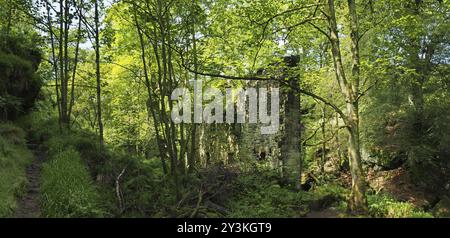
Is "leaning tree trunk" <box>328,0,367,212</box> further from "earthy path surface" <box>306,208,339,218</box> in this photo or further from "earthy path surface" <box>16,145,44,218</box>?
"earthy path surface" <box>16,145,44,218</box>

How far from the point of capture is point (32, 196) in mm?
7348

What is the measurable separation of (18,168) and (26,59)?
6.08 m

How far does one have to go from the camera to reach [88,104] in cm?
2455

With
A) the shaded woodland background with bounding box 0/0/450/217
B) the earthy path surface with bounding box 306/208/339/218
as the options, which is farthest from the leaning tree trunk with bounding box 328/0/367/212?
the earthy path surface with bounding box 306/208/339/218

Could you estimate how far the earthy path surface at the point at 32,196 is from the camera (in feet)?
20.9

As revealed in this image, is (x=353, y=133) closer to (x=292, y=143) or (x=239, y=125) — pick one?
(x=292, y=143)

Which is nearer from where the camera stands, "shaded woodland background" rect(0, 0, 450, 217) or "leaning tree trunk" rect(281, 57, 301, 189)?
"shaded woodland background" rect(0, 0, 450, 217)

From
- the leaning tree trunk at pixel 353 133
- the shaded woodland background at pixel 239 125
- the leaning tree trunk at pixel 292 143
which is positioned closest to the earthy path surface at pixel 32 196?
the shaded woodland background at pixel 239 125

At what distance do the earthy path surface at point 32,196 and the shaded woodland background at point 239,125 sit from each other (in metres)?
0.03

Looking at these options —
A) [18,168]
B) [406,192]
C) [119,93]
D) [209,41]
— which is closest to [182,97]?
[209,41]

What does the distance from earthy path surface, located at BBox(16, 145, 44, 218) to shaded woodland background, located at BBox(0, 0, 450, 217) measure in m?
0.03

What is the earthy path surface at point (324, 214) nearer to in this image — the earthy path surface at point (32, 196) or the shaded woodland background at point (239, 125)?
the shaded woodland background at point (239, 125)

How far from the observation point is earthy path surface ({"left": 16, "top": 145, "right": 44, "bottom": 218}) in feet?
20.9
